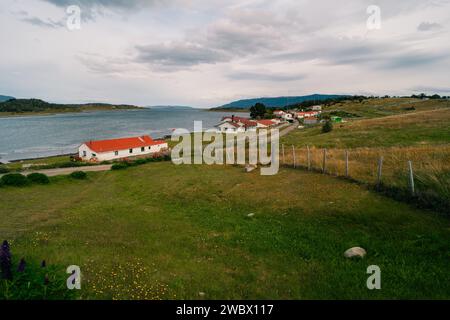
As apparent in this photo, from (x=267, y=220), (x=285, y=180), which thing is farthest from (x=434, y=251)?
(x=285, y=180)

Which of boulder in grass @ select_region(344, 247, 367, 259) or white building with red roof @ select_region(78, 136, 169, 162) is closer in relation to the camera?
boulder in grass @ select_region(344, 247, 367, 259)

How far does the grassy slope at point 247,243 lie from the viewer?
22.7 feet

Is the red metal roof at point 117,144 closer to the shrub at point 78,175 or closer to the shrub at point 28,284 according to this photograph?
the shrub at point 78,175

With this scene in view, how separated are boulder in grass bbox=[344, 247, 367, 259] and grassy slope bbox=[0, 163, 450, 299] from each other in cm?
26

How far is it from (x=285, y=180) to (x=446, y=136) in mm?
23522

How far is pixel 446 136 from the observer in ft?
101

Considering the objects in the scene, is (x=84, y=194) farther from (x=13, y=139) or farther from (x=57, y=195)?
(x=13, y=139)

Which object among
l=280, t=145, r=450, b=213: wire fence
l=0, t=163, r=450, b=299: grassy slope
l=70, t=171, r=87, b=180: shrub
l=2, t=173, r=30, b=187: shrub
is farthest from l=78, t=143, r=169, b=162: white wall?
l=280, t=145, r=450, b=213: wire fence

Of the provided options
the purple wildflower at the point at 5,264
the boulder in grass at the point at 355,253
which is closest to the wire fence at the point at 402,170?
the boulder in grass at the point at 355,253

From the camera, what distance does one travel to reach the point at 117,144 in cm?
5556

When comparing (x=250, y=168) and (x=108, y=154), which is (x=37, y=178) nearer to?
(x=250, y=168)

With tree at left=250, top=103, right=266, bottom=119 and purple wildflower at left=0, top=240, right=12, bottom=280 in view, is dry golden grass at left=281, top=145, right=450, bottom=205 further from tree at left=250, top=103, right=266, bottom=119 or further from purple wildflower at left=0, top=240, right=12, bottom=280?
tree at left=250, top=103, right=266, bottom=119

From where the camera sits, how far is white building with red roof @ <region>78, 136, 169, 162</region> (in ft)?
169

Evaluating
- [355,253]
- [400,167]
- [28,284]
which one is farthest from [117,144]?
[355,253]
